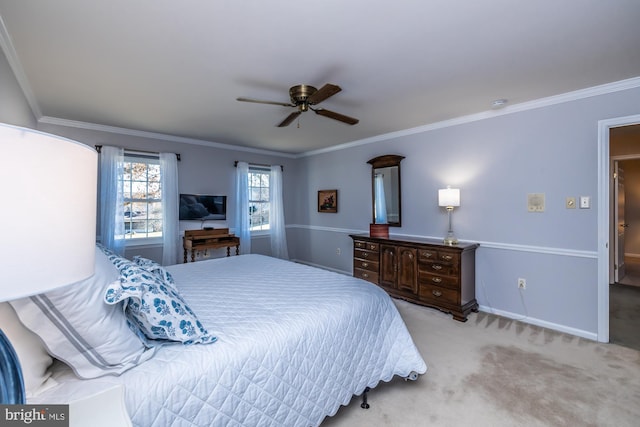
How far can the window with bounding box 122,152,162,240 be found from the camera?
13.9 feet

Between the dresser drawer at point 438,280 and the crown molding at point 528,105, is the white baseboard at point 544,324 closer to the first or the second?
the dresser drawer at point 438,280

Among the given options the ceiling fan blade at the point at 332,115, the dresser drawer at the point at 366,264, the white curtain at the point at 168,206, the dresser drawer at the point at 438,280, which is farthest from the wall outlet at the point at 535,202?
the white curtain at the point at 168,206

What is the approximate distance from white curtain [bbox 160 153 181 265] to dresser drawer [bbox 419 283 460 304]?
11.8ft

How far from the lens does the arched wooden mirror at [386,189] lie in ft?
A: 14.1

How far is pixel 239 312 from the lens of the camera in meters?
1.68

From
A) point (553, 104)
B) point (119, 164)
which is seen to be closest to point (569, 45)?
point (553, 104)

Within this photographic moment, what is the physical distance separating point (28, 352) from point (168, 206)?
3640 mm

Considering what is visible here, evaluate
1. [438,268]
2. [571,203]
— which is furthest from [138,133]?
→ [571,203]

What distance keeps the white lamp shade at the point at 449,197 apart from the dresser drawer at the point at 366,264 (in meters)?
1.19

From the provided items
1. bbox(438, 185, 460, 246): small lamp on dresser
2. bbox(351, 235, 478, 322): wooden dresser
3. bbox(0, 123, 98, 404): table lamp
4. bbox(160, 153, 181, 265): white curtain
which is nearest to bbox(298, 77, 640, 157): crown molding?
bbox(438, 185, 460, 246): small lamp on dresser

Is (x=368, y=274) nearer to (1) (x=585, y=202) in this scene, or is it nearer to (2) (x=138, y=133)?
(1) (x=585, y=202)

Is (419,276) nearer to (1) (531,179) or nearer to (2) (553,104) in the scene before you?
(1) (531,179)

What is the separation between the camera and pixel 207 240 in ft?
14.9

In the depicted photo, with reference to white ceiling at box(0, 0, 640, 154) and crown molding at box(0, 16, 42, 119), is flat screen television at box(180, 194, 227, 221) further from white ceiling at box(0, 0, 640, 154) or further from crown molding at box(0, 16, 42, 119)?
crown molding at box(0, 16, 42, 119)
